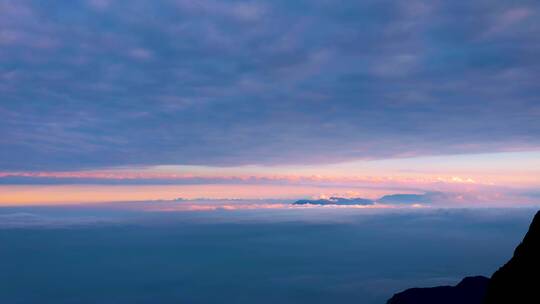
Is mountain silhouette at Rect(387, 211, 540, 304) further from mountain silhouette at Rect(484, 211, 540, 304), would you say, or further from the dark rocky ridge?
the dark rocky ridge

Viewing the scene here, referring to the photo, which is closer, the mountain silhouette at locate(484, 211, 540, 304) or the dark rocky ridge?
the mountain silhouette at locate(484, 211, 540, 304)

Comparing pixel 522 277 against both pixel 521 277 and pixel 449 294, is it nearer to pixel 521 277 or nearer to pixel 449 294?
pixel 521 277

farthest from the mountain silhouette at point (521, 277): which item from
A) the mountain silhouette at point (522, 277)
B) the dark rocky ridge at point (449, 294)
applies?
the dark rocky ridge at point (449, 294)

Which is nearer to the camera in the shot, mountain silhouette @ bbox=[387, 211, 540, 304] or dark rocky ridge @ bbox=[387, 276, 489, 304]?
mountain silhouette @ bbox=[387, 211, 540, 304]

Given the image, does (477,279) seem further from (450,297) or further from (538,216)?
(538,216)

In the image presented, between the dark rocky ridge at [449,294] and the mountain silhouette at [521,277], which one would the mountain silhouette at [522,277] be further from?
the dark rocky ridge at [449,294]

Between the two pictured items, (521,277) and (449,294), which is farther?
(449,294)

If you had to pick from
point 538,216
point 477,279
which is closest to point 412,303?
point 477,279

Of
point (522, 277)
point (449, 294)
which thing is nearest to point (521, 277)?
point (522, 277)

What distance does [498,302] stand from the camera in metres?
46.3

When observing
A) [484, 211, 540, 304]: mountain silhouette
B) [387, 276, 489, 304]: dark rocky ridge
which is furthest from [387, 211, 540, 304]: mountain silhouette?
[387, 276, 489, 304]: dark rocky ridge

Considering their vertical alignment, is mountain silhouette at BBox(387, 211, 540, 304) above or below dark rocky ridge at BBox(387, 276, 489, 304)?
above

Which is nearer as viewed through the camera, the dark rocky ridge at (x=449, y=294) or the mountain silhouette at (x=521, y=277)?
the mountain silhouette at (x=521, y=277)

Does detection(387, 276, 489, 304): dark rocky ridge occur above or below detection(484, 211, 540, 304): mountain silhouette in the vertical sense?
below
